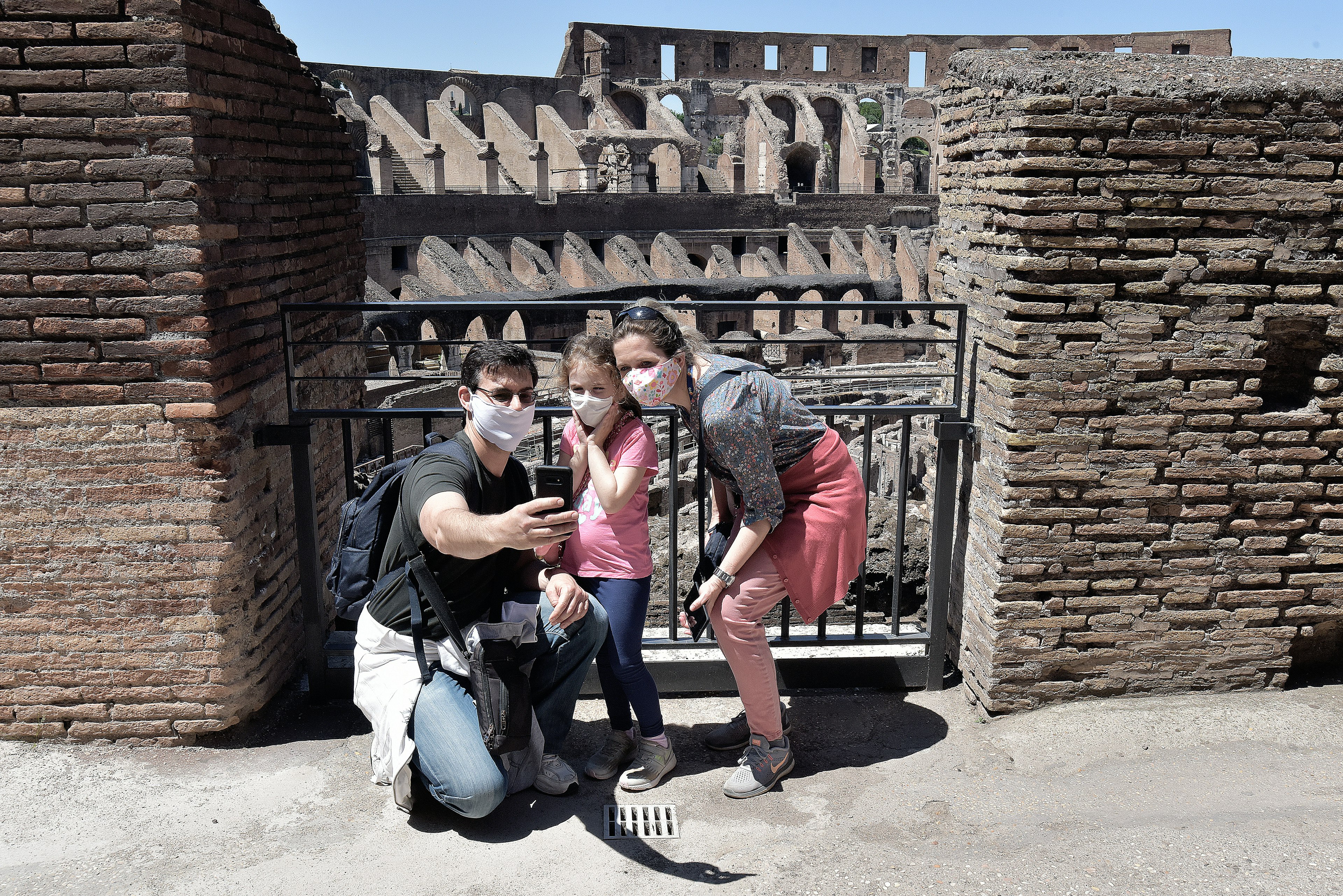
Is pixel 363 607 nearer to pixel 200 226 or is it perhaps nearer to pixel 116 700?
pixel 116 700

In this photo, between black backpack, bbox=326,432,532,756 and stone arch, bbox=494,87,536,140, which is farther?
stone arch, bbox=494,87,536,140

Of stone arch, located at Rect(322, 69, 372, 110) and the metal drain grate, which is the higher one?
stone arch, located at Rect(322, 69, 372, 110)

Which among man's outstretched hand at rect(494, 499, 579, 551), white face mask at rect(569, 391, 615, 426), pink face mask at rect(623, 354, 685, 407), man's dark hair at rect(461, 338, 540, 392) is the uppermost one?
man's dark hair at rect(461, 338, 540, 392)

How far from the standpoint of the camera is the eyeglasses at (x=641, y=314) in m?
3.25

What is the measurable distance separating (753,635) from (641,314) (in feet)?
3.97

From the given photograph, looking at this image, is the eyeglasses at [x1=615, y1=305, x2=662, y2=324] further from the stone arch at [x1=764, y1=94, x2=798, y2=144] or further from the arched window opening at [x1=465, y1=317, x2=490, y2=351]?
the stone arch at [x1=764, y1=94, x2=798, y2=144]

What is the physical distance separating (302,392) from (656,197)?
84.8ft

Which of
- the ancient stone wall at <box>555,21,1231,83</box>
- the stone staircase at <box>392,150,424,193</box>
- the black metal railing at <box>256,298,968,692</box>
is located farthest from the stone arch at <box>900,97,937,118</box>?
the black metal railing at <box>256,298,968,692</box>

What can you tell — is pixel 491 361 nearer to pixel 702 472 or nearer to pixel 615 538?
pixel 615 538

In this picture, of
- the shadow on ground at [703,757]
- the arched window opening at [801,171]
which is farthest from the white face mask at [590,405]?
the arched window opening at [801,171]

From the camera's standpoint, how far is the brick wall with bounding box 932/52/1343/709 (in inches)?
146

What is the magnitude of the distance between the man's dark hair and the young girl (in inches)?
6.0

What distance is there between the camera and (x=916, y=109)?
142 feet

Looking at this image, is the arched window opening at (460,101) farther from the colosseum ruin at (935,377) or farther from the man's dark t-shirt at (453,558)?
the man's dark t-shirt at (453,558)
